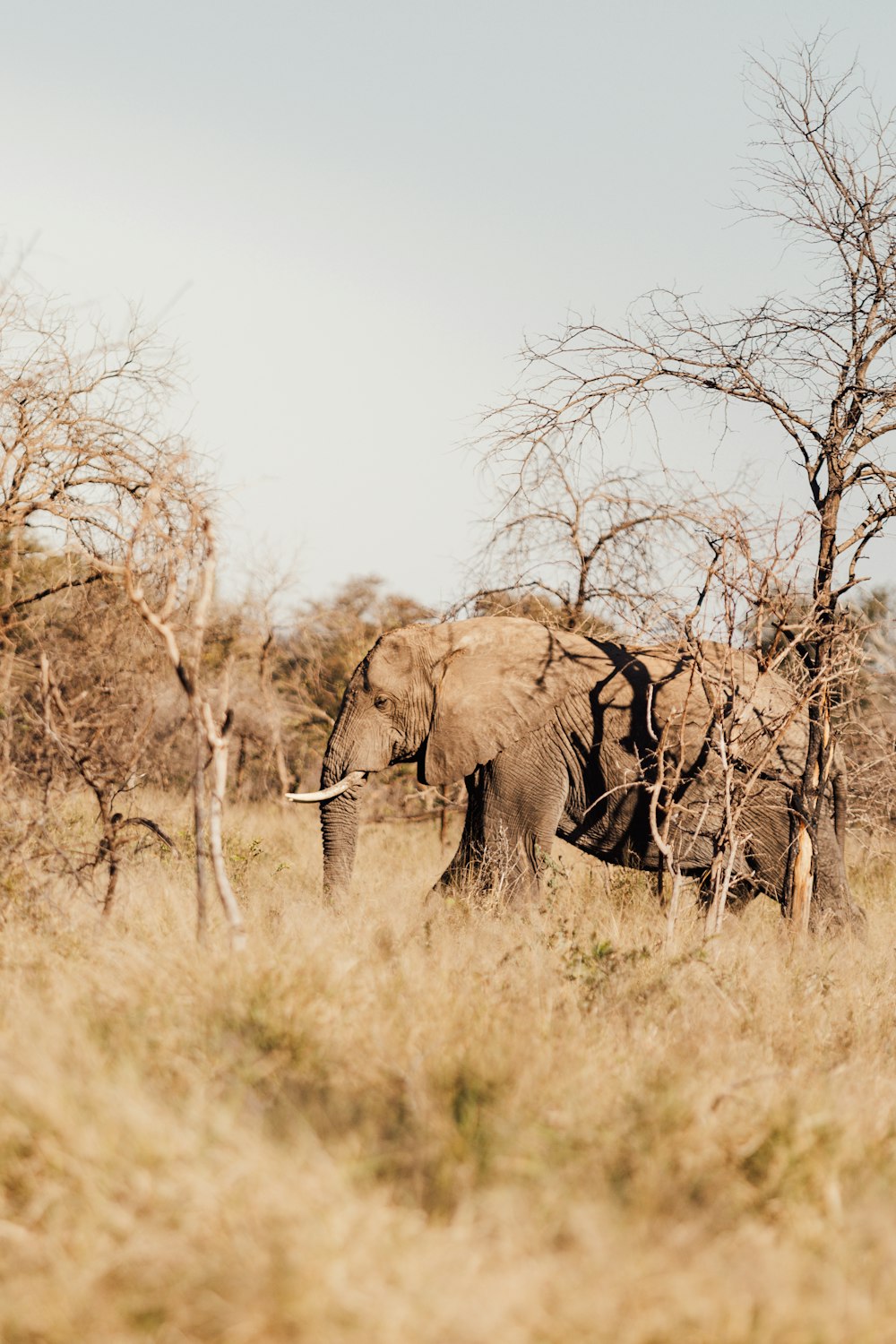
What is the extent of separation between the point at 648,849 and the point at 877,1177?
543 centimetres

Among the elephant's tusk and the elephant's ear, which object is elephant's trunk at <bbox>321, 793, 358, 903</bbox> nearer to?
the elephant's tusk

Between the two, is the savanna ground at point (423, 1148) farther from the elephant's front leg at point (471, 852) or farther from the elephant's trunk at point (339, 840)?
the elephant's trunk at point (339, 840)

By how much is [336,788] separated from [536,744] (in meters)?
1.47

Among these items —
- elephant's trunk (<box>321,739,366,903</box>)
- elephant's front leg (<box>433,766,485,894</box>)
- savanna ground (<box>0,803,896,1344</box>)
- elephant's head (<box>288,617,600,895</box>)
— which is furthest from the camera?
elephant's head (<box>288,617,600,895</box>)

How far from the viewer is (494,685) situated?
884 centimetres

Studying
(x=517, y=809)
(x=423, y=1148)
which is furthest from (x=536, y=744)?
(x=423, y=1148)

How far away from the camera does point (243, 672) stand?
20.7 m

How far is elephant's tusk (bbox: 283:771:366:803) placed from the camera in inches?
332

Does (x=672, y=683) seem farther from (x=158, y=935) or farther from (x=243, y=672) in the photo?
(x=243, y=672)

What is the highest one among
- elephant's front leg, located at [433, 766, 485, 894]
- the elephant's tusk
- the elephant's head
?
the elephant's head

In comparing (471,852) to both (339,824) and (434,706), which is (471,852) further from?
(434,706)

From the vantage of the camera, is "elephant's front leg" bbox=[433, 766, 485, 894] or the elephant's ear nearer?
"elephant's front leg" bbox=[433, 766, 485, 894]

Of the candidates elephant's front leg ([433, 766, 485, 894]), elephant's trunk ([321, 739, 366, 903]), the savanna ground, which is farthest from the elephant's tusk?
the savanna ground

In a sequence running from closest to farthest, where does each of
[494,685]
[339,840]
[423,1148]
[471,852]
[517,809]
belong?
1. [423,1148]
2. [471,852]
3. [339,840]
4. [517,809]
5. [494,685]
